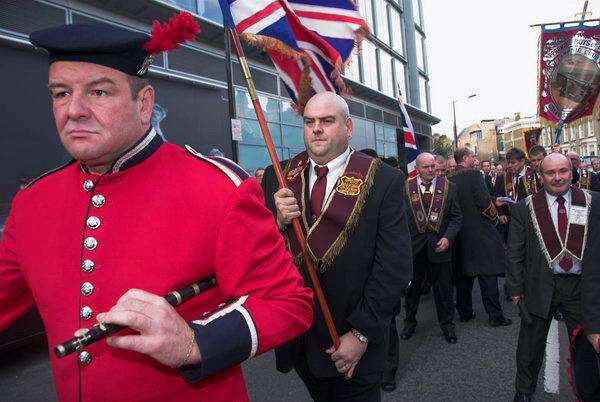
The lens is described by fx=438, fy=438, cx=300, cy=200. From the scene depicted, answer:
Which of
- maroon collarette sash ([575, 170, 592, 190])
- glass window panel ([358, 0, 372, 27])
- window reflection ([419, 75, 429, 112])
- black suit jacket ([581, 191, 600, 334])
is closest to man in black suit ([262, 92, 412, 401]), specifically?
black suit jacket ([581, 191, 600, 334])

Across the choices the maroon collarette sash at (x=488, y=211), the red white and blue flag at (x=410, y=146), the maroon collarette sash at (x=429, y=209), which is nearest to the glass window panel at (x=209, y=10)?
the red white and blue flag at (x=410, y=146)

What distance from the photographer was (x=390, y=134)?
2573 cm

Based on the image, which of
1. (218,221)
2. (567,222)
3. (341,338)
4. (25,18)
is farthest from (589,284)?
(25,18)

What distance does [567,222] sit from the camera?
129 inches

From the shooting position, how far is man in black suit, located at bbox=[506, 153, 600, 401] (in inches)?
126

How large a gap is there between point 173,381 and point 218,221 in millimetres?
476

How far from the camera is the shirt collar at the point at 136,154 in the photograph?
1.35 m

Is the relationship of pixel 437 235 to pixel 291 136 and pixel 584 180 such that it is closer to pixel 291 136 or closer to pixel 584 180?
pixel 584 180

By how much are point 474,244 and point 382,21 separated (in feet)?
75.0

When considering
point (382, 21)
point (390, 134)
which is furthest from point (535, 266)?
point (382, 21)

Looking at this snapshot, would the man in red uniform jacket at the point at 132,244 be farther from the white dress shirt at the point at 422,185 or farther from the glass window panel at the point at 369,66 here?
the glass window panel at the point at 369,66

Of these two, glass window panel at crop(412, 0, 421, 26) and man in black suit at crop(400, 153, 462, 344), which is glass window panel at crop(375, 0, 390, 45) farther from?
man in black suit at crop(400, 153, 462, 344)

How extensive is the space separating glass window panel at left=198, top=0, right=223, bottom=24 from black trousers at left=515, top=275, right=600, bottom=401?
454 inches

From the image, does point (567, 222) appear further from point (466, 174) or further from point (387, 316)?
point (466, 174)
